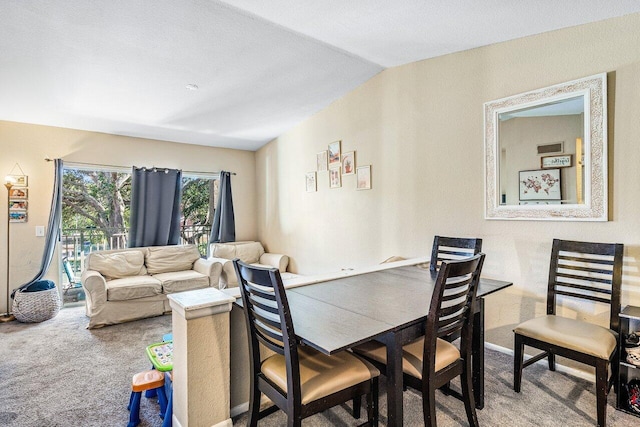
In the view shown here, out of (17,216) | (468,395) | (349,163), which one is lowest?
(468,395)

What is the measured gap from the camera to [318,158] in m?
4.47

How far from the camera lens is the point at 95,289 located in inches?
140

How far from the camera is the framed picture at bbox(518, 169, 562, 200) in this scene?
247cm

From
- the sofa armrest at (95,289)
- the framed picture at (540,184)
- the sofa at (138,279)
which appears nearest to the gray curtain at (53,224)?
the sofa at (138,279)

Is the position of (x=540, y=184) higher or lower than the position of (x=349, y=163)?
lower

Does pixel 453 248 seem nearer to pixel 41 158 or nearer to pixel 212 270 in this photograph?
pixel 212 270

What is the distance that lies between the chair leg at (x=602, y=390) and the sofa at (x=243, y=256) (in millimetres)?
3494

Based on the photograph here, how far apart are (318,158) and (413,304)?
10.0 feet

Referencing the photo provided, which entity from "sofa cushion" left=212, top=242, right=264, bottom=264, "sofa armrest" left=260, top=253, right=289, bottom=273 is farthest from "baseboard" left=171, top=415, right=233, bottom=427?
"sofa cushion" left=212, top=242, right=264, bottom=264

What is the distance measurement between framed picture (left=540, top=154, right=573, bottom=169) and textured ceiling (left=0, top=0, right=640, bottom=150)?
91cm

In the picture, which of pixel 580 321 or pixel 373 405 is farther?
pixel 580 321

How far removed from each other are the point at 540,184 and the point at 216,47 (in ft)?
9.10

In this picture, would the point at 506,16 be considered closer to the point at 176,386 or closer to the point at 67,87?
the point at 176,386

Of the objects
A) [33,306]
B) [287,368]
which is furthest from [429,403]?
[33,306]
